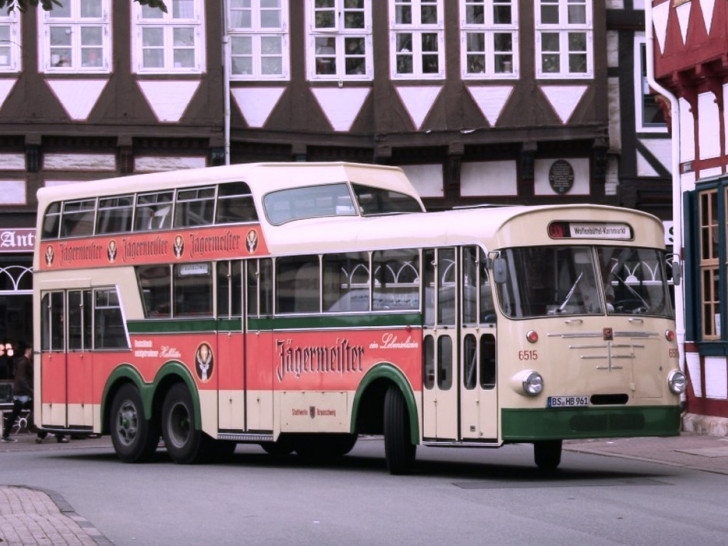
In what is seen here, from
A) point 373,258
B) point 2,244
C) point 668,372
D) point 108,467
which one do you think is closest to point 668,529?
point 668,372

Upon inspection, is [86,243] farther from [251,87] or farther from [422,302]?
[251,87]

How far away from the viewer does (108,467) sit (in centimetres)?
2070

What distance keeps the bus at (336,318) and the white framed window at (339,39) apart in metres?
11.4

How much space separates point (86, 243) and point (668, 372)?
8.78 metres

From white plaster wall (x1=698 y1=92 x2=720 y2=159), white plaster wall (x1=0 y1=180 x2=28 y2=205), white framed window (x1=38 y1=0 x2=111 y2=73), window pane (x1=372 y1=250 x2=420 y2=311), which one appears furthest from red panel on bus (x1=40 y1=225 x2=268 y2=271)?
white framed window (x1=38 y1=0 x2=111 y2=73)

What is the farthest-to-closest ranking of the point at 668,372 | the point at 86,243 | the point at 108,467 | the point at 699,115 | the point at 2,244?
the point at 2,244 → the point at 699,115 → the point at 86,243 → the point at 108,467 → the point at 668,372

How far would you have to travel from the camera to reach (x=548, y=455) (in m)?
18.1

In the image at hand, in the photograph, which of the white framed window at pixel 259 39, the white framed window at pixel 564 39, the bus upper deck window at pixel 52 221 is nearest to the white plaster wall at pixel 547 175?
the white framed window at pixel 564 39

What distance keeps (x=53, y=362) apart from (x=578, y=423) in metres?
9.07

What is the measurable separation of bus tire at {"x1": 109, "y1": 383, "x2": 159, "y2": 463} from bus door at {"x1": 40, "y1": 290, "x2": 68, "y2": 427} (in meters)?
1.09

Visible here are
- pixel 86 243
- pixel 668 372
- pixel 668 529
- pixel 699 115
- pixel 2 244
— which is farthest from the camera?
pixel 2 244

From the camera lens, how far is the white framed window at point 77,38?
1272 inches

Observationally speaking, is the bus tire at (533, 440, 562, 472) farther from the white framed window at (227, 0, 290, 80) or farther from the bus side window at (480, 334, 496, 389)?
the white framed window at (227, 0, 290, 80)

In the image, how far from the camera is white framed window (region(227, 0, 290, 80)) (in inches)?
1315
